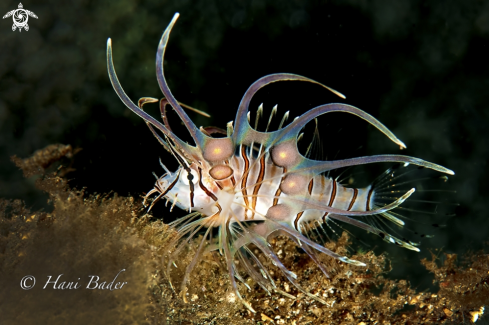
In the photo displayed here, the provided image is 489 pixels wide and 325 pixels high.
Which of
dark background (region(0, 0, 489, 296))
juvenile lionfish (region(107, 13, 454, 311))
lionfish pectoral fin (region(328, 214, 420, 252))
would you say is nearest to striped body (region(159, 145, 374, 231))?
juvenile lionfish (region(107, 13, 454, 311))

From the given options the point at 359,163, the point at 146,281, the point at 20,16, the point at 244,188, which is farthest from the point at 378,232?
the point at 20,16

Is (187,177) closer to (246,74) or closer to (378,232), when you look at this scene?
(378,232)

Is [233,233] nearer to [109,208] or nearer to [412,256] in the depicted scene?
[109,208]

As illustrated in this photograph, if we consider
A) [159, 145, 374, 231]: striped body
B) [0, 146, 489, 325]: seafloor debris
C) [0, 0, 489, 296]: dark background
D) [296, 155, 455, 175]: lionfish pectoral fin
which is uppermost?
[0, 0, 489, 296]: dark background

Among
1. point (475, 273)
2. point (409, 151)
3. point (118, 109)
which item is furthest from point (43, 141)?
point (475, 273)

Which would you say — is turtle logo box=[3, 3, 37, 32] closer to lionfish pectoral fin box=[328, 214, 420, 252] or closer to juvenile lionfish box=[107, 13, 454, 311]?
juvenile lionfish box=[107, 13, 454, 311]

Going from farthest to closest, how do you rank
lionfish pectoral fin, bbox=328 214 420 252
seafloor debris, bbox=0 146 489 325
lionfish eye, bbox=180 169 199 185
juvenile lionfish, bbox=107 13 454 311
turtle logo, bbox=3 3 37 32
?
turtle logo, bbox=3 3 37 32 < lionfish pectoral fin, bbox=328 214 420 252 < lionfish eye, bbox=180 169 199 185 < juvenile lionfish, bbox=107 13 454 311 < seafloor debris, bbox=0 146 489 325

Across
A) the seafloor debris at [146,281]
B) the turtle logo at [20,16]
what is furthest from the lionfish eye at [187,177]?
the turtle logo at [20,16]
